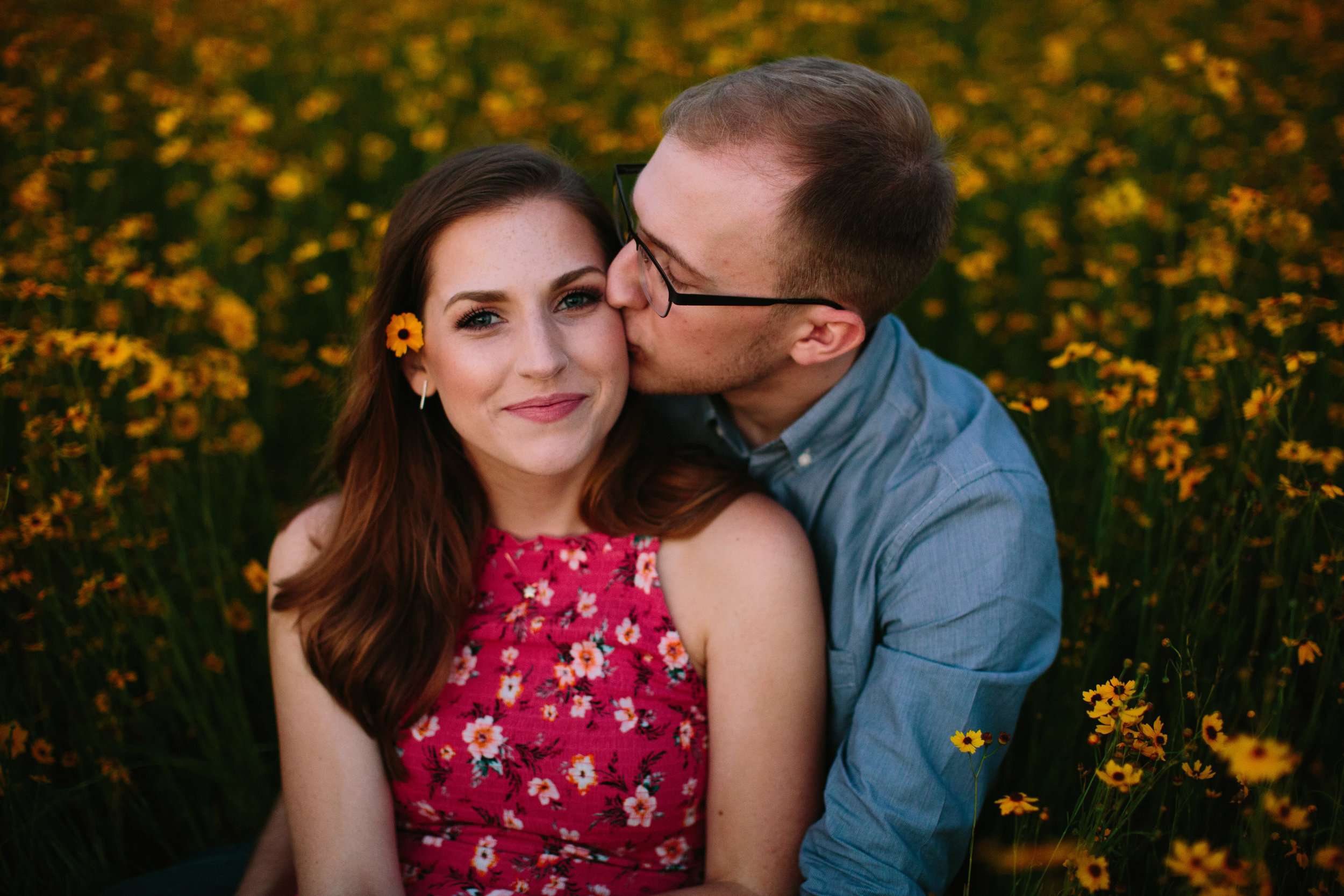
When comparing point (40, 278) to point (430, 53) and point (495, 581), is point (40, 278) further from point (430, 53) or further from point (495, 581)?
point (430, 53)

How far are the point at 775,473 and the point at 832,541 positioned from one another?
227 millimetres

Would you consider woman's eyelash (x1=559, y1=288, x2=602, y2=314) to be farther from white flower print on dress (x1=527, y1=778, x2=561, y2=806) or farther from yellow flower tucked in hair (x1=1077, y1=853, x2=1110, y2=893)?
yellow flower tucked in hair (x1=1077, y1=853, x2=1110, y2=893)

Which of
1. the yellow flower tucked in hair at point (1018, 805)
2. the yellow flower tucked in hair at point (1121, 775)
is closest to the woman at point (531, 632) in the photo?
the yellow flower tucked in hair at point (1018, 805)

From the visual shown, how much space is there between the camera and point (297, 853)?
172 cm

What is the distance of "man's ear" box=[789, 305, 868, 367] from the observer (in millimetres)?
1858

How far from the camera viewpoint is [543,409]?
65.6 inches

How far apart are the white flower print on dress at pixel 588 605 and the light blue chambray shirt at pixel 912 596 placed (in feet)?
1.59

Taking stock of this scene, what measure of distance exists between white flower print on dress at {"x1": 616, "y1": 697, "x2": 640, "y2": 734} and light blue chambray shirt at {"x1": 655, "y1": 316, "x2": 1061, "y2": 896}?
38 cm

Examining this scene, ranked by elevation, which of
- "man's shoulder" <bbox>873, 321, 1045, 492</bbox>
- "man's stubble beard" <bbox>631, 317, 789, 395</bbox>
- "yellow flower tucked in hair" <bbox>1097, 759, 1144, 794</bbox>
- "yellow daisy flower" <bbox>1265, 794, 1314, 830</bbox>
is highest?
"man's stubble beard" <bbox>631, 317, 789, 395</bbox>

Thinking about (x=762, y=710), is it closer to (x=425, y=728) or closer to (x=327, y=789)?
(x=425, y=728)

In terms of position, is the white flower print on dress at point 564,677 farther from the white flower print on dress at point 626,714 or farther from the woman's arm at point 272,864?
the woman's arm at point 272,864

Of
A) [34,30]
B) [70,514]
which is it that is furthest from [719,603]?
[34,30]

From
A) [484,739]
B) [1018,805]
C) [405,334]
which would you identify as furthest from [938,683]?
[405,334]

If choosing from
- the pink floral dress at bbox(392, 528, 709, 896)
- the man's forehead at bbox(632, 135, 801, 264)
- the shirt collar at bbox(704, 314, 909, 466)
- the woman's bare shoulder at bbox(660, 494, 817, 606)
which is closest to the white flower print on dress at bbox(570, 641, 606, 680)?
the pink floral dress at bbox(392, 528, 709, 896)
